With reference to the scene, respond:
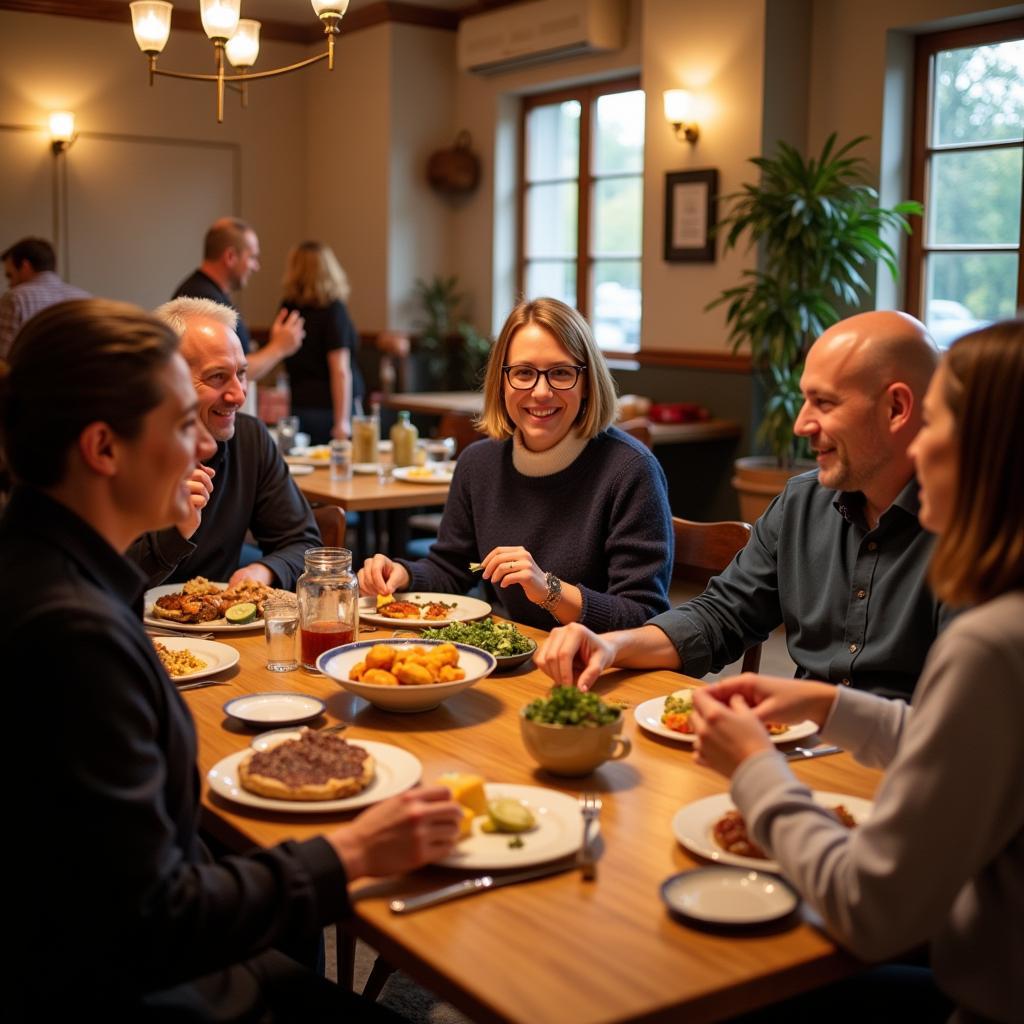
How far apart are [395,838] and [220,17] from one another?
2997mm

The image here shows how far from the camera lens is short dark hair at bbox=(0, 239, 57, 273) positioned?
6.93 m

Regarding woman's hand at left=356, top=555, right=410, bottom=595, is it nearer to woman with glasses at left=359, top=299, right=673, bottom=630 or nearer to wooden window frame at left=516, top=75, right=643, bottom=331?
woman with glasses at left=359, top=299, right=673, bottom=630

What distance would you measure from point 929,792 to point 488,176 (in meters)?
7.64

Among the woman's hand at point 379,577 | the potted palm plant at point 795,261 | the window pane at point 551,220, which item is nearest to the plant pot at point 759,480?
the potted palm plant at point 795,261

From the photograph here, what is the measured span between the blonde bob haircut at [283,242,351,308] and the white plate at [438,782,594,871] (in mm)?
4776

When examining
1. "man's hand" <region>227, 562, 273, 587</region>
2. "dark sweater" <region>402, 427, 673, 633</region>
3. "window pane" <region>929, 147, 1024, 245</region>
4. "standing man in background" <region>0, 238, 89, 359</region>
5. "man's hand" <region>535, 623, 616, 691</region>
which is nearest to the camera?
"man's hand" <region>535, 623, 616, 691</region>

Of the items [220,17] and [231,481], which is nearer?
[231,481]

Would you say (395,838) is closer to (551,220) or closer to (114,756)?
(114,756)

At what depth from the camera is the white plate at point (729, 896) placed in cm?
124

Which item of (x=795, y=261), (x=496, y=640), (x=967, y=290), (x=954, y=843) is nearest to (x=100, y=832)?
(x=954, y=843)

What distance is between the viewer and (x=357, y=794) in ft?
4.95

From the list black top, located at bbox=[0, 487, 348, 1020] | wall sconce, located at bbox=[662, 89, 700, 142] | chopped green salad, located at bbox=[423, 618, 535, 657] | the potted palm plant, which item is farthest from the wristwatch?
wall sconce, located at bbox=[662, 89, 700, 142]

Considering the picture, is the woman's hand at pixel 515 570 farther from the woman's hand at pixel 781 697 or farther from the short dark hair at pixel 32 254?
the short dark hair at pixel 32 254

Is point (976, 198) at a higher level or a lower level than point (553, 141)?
lower
